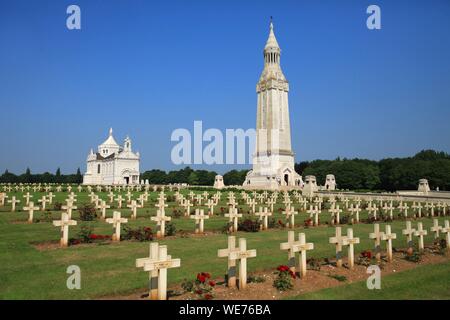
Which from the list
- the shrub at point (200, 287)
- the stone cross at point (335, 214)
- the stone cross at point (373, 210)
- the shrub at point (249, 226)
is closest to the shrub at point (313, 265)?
the shrub at point (200, 287)

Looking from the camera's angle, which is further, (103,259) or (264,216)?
(264,216)

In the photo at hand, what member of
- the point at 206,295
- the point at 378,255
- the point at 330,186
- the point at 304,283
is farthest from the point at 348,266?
the point at 330,186

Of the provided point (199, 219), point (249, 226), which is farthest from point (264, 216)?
point (199, 219)

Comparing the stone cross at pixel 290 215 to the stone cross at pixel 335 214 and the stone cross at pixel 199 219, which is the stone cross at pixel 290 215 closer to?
the stone cross at pixel 335 214

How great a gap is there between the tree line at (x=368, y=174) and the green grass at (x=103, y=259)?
53873mm

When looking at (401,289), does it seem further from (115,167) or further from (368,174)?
(115,167)

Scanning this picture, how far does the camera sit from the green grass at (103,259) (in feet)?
22.7

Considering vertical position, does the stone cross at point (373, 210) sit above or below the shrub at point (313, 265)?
above

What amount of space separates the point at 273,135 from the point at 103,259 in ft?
197

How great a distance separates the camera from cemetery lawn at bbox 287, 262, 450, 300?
6859mm

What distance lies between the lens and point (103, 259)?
938 centimetres

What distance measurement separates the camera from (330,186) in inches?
2254

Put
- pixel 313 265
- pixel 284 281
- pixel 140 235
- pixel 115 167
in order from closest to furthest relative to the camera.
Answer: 1. pixel 284 281
2. pixel 313 265
3. pixel 140 235
4. pixel 115 167
